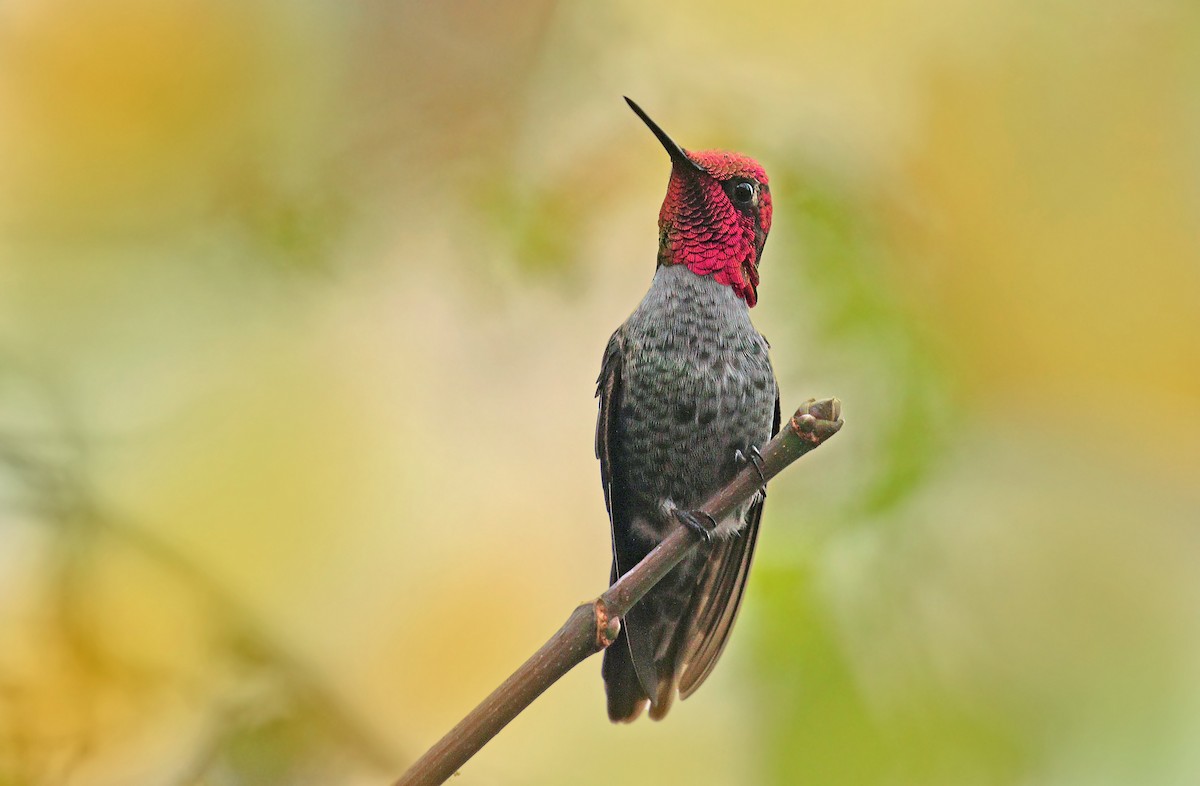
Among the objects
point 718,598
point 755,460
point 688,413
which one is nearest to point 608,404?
point 688,413

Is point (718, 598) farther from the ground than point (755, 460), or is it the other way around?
point (718, 598)

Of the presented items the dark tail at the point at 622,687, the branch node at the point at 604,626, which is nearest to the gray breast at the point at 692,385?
the dark tail at the point at 622,687

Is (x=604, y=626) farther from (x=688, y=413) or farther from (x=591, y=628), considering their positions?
(x=688, y=413)

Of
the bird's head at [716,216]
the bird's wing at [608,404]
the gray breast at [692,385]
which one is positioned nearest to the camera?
the bird's head at [716,216]

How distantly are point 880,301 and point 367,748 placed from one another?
1.17 meters

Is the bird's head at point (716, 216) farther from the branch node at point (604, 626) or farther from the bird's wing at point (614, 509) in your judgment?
the branch node at point (604, 626)

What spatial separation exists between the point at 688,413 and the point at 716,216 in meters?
0.26

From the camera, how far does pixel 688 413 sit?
1402 mm

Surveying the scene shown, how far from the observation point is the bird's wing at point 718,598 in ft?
4.47

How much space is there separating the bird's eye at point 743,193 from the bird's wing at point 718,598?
0.28 m

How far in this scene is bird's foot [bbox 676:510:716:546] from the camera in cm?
106

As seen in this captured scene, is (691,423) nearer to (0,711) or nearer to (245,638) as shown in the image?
(245,638)

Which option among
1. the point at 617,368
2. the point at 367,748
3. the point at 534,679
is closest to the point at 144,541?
the point at 367,748

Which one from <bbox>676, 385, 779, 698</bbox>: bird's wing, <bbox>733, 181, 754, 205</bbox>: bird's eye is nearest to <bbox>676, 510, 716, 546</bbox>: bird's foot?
<bbox>676, 385, 779, 698</bbox>: bird's wing
